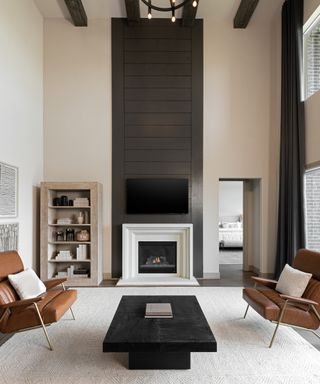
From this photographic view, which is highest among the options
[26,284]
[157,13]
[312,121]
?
[157,13]

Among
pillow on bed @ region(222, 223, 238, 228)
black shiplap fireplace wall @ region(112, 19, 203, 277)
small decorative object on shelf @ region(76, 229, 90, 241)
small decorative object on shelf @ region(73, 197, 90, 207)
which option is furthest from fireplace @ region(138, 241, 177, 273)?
pillow on bed @ region(222, 223, 238, 228)

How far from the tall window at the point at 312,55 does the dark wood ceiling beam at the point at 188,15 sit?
2003 mm

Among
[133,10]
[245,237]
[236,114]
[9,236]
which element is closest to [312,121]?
[236,114]

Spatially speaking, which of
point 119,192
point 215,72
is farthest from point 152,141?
point 215,72

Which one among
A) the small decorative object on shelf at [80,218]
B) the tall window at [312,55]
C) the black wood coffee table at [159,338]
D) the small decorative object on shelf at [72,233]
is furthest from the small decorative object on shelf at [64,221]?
the tall window at [312,55]

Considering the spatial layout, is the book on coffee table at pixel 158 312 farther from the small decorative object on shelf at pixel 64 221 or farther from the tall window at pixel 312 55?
the tall window at pixel 312 55

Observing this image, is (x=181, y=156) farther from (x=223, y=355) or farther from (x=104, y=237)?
(x=223, y=355)

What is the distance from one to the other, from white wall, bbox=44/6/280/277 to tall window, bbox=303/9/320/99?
991mm

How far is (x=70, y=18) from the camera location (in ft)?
20.9

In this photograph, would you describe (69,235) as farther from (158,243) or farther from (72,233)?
(158,243)

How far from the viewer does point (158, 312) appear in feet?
10.4

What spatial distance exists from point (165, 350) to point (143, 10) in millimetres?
5977

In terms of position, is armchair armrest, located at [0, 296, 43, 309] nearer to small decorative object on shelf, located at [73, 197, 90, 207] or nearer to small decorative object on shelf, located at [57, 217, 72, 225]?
small decorative object on shelf, located at [57, 217, 72, 225]

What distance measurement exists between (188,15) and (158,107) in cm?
180
